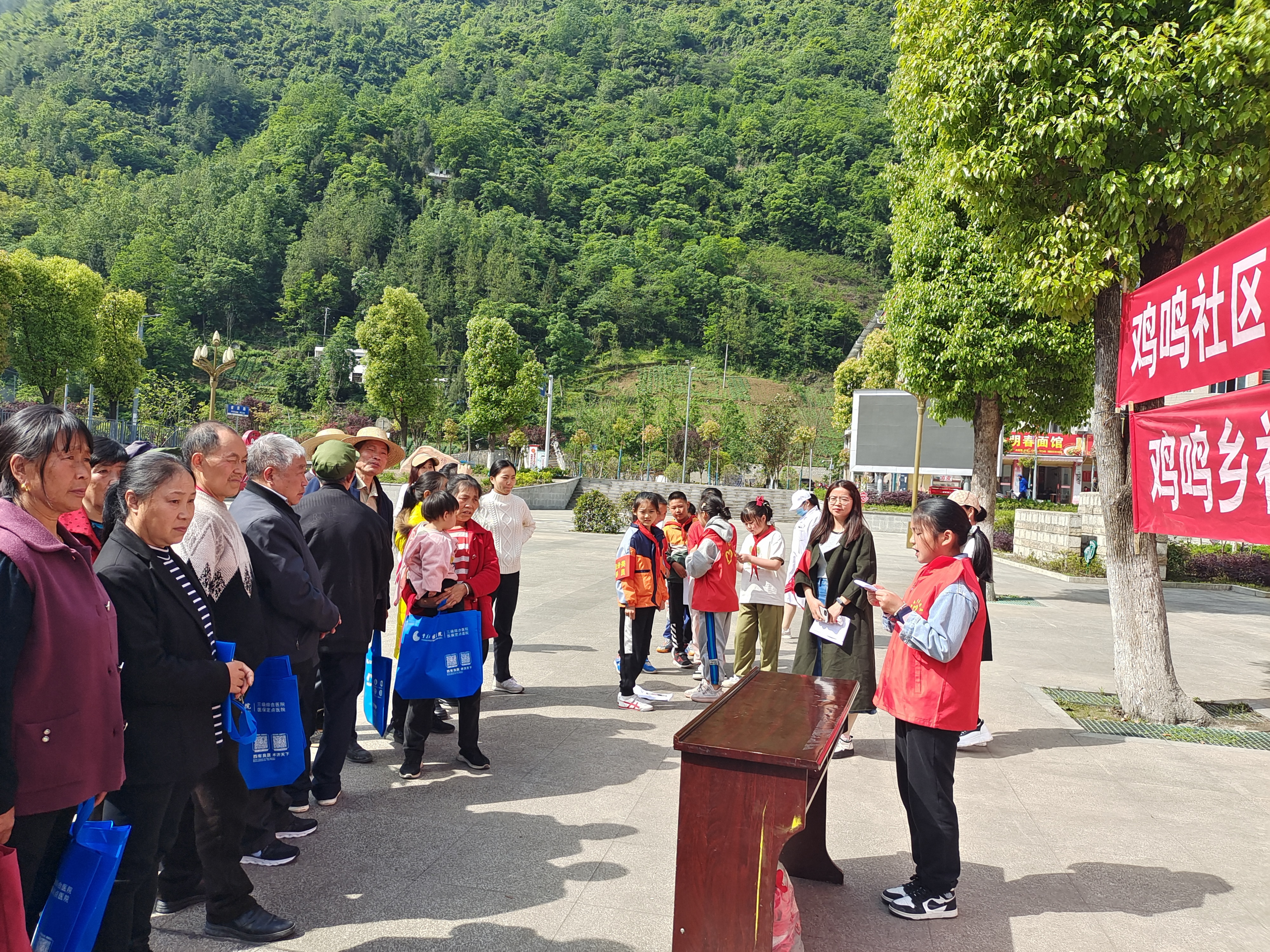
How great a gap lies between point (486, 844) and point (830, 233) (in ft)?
409

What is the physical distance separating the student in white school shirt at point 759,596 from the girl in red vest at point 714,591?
0.11m

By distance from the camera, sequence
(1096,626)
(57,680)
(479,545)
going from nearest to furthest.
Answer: (57,680) < (479,545) < (1096,626)

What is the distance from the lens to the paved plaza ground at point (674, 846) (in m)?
3.13

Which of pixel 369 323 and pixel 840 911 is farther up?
pixel 369 323

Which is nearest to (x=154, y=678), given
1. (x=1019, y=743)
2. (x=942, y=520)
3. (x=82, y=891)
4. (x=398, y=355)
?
(x=82, y=891)

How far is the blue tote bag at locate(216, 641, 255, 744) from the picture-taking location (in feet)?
8.89

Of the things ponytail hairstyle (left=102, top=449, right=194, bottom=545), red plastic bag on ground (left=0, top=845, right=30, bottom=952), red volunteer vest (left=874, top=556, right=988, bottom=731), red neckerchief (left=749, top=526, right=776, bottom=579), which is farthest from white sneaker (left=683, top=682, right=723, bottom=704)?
red plastic bag on ground (left=0, top=845, right=30, bottom=952)

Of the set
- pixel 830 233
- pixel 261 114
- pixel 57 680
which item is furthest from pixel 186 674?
pixel 261 114

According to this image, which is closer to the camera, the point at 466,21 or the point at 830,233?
the point at 830,233

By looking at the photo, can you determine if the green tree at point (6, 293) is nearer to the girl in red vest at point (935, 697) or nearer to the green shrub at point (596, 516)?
the green shrub at point (596, 516)

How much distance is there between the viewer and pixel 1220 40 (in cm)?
532

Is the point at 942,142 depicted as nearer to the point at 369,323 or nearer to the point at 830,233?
the point at 369,323

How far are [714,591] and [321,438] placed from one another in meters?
3.02

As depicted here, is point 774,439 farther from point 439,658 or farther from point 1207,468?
point 1207,468
